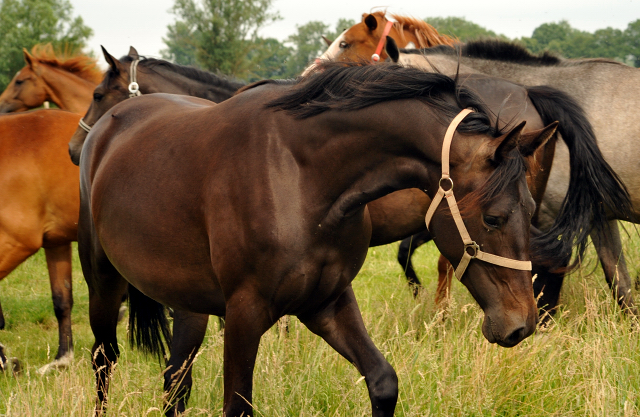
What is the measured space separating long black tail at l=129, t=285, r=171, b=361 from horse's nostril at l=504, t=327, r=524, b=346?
A: 227 cm

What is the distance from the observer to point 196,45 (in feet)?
117

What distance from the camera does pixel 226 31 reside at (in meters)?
36.1

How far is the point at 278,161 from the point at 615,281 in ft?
10.6

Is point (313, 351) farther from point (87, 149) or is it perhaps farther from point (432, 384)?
point (87, 149)

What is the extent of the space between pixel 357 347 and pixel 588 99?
117 inches

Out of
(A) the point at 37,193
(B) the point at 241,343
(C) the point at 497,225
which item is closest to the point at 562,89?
(C) the point at 497,225

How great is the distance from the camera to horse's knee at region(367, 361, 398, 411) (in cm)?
247

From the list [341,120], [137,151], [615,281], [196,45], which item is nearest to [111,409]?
[137,151]

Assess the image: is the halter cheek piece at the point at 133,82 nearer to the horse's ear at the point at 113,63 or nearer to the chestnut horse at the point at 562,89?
the horse's ear at the point at 113,63

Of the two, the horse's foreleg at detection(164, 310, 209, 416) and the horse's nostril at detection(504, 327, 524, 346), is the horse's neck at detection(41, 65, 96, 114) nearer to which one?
the horse's foreleg at detection(164, 310, 209, 416)

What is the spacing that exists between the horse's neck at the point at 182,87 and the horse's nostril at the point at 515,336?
3704 millimetres

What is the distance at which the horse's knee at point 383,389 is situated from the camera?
247cm

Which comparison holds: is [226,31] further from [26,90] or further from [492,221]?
[492,221]

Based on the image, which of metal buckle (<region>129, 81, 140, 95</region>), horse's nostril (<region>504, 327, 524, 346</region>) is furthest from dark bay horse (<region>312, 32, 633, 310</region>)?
metal buckle (<region>129, 81, 140, 95</region>)
